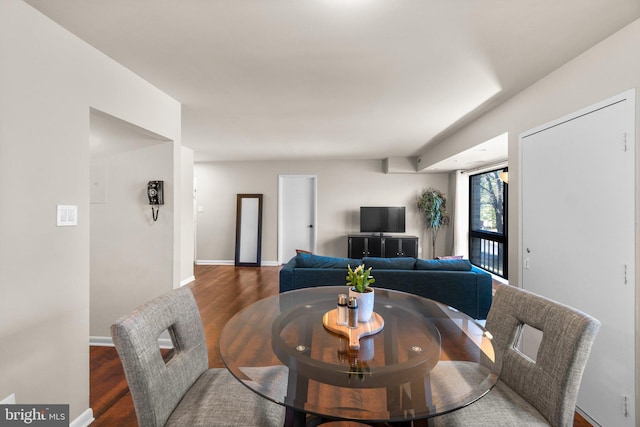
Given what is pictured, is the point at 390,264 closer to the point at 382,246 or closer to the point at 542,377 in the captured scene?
the point at 542,377

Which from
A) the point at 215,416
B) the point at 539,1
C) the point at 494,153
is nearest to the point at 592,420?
the point at 215,416

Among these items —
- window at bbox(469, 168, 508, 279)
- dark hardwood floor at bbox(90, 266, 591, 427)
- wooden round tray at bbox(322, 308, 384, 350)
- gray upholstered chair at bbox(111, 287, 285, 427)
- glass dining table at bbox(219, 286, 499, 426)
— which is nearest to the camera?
glass dining table at bbox(219, 286, 499, 426)

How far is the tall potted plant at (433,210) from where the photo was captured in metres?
5.81

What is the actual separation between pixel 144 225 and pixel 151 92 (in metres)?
1.21

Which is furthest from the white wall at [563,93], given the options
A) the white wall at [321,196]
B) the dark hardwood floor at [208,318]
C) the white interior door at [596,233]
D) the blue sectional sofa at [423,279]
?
the white wall at [321,196]

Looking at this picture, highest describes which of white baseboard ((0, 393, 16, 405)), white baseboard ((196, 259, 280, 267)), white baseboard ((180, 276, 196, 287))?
white baseboard ((0, 393, 16, 405))

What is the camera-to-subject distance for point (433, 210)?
5801 mm

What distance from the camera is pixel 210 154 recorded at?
5.43 meters

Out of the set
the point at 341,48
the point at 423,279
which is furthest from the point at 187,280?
the point at 341,48

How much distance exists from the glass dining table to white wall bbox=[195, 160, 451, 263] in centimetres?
450

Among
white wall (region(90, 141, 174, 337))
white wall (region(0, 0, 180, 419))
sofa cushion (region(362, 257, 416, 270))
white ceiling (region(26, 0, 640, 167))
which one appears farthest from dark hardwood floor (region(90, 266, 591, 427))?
white ceiling (region(26, 0, 640, 167))

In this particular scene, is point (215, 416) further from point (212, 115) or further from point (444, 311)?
point (212, 115)

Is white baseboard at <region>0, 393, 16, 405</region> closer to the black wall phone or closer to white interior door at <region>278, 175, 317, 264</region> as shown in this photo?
the black wall phone

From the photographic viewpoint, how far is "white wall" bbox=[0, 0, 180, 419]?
1.34m
